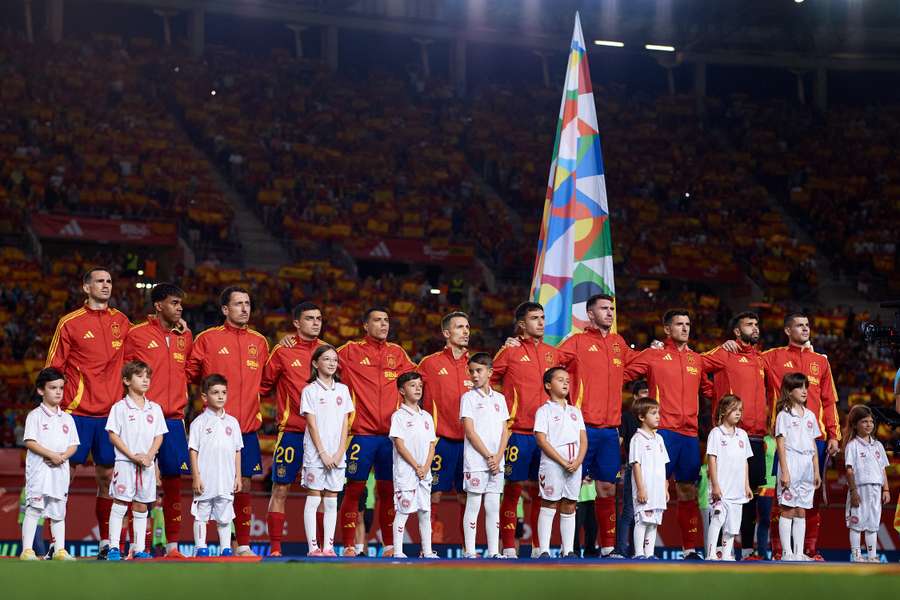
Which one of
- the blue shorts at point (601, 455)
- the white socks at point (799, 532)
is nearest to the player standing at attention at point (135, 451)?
the blue shorts at point (601, 455)

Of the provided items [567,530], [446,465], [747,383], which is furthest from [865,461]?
[446,465]

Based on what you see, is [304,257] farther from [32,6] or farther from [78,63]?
[32,6]

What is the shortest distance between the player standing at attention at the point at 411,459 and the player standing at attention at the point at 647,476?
64.9 inches

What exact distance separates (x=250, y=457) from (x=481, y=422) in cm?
183

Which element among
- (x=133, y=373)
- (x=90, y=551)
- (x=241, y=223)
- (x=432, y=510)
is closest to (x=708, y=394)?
(x=432, y=510)

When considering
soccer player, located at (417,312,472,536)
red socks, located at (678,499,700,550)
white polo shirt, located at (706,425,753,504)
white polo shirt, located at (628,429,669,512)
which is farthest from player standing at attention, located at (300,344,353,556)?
white polo shirt, located at (706,425,753,504)

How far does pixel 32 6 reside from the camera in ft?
114

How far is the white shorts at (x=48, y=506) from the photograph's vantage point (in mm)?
8477

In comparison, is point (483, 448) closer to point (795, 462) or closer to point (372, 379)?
point (372, 379)

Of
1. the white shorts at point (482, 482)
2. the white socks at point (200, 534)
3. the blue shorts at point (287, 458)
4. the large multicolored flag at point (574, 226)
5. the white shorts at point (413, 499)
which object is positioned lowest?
the white socks at point (200, 534)

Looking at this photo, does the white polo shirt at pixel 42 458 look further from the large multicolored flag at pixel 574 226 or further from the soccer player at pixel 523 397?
the large multicolored flag at pixel 574 226

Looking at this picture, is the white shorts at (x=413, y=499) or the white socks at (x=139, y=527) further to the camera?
the white shorts at (x=413, y=499)

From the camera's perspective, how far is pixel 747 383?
1031 centimetres

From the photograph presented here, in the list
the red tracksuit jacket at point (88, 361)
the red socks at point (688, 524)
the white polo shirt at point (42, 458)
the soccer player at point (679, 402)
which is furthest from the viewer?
the soccer player at point (679, 402)
